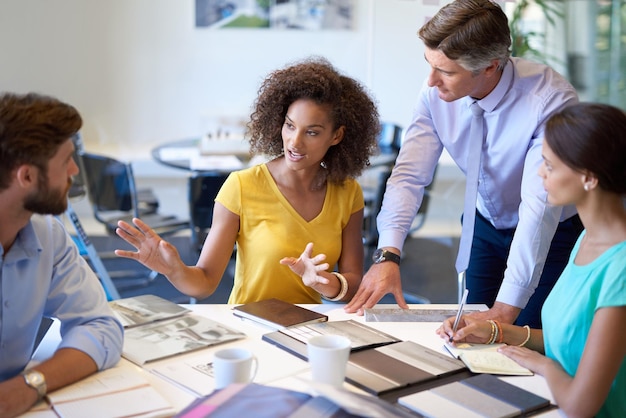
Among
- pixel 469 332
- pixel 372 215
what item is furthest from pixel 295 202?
pixel 372 215

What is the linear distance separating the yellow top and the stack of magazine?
1.20 ft

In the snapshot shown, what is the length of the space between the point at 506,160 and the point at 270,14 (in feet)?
11.7

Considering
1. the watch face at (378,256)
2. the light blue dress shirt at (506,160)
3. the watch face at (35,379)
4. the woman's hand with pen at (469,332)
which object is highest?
the light blue dress shirt at (506,160)

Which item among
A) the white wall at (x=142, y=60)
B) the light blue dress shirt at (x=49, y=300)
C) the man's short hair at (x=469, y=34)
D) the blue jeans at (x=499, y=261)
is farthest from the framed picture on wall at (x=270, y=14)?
the light blue dress shirt at (x=49, y=300)

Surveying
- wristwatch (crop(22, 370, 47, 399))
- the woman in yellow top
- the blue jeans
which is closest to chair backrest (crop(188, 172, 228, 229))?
the woman in yellow top

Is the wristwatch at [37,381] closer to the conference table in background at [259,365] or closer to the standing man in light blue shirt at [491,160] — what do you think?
the conference table in background at [259,365]

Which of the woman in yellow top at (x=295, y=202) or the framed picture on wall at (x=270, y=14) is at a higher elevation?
the framed picture on wall at (x=270, y=14)

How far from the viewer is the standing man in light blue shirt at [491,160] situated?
88.0 inches

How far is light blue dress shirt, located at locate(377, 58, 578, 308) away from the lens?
223cm

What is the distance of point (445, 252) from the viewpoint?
5781 millimetres

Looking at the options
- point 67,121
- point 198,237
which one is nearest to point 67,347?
point 67,121

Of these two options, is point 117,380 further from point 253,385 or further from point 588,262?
point 588,262

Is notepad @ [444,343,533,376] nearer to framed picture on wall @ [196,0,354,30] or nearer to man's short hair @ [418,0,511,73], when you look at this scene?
man's short hair @ [418,0,511,73]

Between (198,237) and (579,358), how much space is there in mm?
2950
